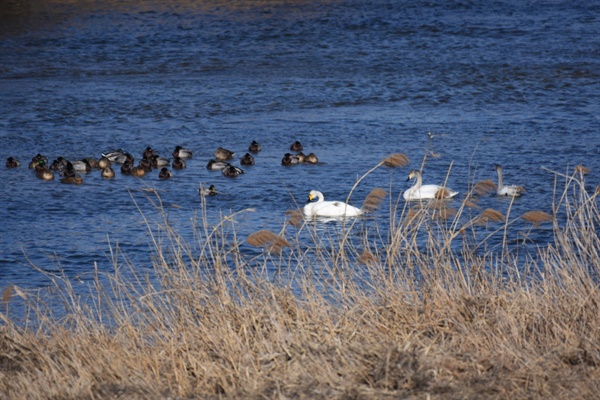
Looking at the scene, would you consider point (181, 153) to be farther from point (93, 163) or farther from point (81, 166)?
point (81, 166)

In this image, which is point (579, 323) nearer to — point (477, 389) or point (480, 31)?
point (477, 389)

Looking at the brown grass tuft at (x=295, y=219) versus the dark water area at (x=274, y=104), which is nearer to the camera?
the brown grass tuft at (x=295, y=219)

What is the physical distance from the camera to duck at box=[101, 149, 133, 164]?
16.0 m

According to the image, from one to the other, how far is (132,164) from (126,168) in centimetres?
13

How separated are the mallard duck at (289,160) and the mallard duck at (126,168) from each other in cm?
244

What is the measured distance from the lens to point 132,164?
15.7m

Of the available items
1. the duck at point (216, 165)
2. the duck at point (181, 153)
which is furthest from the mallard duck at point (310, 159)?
the duck at point (181, 153)

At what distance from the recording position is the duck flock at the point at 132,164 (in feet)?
50.0

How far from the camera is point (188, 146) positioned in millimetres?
17516

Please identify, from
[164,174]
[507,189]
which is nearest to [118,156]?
[164,174]

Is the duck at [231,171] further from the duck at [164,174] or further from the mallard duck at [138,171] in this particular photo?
the mallard duck at [138,171]

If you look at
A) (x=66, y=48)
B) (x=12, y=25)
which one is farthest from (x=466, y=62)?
(x=12, y=25)

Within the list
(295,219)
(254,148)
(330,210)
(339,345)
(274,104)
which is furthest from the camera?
(274,104)

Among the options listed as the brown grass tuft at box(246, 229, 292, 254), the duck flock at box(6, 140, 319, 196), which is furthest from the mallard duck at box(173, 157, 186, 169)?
the brown grass tuft at box(246, 229, 292, 254)
